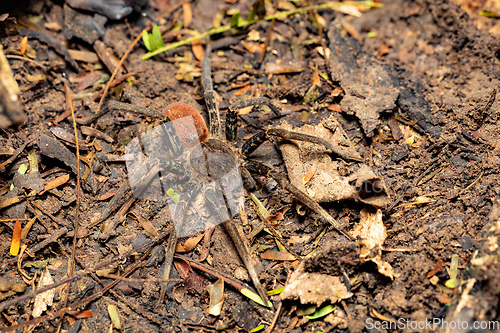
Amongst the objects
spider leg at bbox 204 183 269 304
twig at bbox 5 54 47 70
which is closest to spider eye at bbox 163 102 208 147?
spider leg at bbox 204 183 269 304

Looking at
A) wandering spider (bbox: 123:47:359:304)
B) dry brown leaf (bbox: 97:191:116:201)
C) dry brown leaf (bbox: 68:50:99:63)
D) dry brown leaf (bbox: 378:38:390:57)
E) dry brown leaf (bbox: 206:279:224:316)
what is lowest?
dry brown leaf (bbox: 206:279:224:316)

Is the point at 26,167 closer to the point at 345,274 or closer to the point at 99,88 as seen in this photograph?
the point at 99,88

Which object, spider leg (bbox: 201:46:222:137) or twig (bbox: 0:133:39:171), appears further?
spider leg (bbox: 201:46:222:137)

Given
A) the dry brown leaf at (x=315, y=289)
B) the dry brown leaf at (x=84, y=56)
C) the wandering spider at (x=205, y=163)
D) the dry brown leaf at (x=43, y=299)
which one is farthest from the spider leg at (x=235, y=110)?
the dry brown leaf at (x=43, y=299)

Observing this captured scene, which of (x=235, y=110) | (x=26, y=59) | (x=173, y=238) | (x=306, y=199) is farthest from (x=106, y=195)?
A: (x=306, y=199)

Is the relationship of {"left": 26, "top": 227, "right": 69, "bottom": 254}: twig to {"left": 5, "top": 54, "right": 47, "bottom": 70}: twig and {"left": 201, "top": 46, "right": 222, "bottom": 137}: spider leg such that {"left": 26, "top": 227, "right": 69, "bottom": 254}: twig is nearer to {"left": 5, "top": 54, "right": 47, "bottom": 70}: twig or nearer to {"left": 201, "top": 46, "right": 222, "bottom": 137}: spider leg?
{"left": 201, "top": 46, "right": 222, "bottom": 137}: spider leg

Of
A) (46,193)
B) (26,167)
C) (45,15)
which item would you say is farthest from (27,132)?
(45,15)
